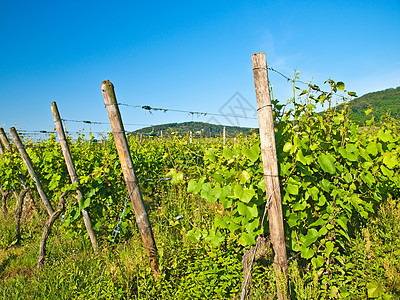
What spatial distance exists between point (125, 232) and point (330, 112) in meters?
3.05

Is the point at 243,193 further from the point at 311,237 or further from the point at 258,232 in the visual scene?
the point at 311,237

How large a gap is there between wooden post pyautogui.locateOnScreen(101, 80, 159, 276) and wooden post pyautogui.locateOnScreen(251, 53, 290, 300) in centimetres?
136

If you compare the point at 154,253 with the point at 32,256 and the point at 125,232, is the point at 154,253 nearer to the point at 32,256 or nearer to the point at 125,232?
the point at 125,232

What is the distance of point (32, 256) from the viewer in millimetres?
3434

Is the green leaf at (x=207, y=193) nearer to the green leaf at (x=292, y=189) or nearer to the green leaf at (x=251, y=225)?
the green leaf at (x=251, y=225)

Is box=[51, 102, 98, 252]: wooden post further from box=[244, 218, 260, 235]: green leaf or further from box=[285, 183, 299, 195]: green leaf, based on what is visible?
box=[285, 183, 299, 195]: green leaf

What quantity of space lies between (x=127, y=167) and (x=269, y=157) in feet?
4.91

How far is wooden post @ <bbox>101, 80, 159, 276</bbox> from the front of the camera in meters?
2.49

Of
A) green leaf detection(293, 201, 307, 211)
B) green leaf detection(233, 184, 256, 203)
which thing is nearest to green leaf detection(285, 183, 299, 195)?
green leaf detection(293, 201, 307, 211)

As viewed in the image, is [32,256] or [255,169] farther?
[32,256]

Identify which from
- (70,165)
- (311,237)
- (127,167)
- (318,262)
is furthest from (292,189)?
(70,165)

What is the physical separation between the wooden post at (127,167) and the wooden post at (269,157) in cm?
136

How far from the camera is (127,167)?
2574 millimetres

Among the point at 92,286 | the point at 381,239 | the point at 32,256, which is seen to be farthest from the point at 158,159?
the point at 381,239
